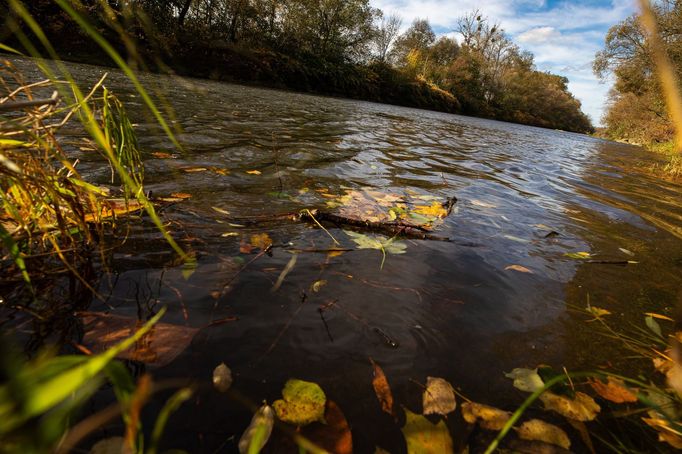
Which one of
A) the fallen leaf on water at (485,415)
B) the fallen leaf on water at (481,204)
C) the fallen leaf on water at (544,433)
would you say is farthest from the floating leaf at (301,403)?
the fallen leaf on water at (481,204)

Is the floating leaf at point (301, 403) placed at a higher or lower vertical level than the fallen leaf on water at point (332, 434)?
higher

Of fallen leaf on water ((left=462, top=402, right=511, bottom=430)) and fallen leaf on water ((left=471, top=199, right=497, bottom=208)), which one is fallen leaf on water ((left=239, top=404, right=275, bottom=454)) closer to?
fallen leaf on water ((left=462, top=402, right=511, bottom=430))

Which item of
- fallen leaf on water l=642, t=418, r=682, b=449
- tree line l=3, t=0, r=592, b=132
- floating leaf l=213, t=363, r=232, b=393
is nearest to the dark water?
floating leaf l=213, t=363, r=232, b=393

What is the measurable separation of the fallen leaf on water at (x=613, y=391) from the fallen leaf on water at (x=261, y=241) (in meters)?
1.34

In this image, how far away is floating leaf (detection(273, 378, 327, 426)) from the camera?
0.85m

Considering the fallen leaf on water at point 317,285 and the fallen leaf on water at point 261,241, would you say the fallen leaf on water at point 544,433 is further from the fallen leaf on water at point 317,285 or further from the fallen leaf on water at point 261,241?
the fallen leaf on water at point 261,241

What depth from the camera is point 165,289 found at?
121 centimetres

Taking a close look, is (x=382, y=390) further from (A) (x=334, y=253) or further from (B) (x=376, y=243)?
(B) (x=376, y=243)

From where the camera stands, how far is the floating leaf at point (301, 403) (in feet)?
2.77

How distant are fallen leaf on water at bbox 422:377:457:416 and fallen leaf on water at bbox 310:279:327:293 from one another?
53 cm

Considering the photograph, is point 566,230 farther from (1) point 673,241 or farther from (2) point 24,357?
(2) point 24,357

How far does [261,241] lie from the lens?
5.50 feet

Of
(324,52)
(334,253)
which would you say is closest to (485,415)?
(334,253)

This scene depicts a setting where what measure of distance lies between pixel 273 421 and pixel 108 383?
425mm
